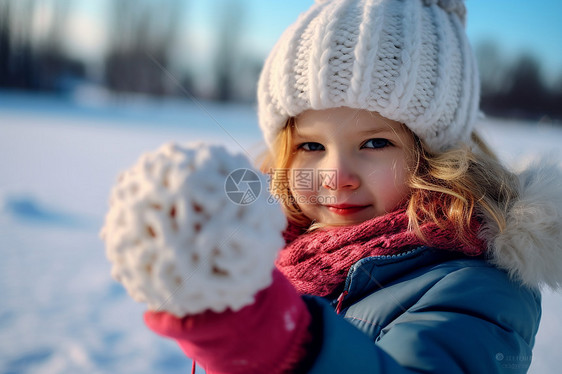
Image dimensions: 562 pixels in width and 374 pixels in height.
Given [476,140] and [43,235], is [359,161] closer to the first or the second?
[476,140]

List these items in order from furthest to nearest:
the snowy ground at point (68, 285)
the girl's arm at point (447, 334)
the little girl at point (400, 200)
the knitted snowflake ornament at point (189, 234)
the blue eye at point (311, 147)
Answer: the snowy ground at point (68, 285)
the blue eye at point (311, 147)
the little girl at point (400, 200)
the girl's arm at point (447, 334)
the knitted snowflake ornament at point (189, 234)

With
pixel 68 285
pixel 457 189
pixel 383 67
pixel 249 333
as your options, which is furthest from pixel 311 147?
pixel 68 285

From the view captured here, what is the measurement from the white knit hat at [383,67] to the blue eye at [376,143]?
7cm

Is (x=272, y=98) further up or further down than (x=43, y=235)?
further up

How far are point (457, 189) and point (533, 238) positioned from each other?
205mm

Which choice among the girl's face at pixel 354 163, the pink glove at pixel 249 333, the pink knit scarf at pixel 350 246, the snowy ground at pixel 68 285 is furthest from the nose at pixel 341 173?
the pink glove at pixel 249 333

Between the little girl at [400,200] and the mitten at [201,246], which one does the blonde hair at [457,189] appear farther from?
the mitten at [201,246]

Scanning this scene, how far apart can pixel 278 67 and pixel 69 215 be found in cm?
257

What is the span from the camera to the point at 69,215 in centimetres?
307

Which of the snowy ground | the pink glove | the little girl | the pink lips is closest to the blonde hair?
the little girl

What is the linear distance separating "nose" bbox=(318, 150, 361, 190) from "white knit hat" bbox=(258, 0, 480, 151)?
0.15m

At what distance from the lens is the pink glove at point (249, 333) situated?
0.50 metres

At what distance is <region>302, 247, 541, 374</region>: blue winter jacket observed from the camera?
0.58 m

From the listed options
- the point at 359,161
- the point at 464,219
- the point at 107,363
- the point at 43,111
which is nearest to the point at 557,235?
the point at 464,219
